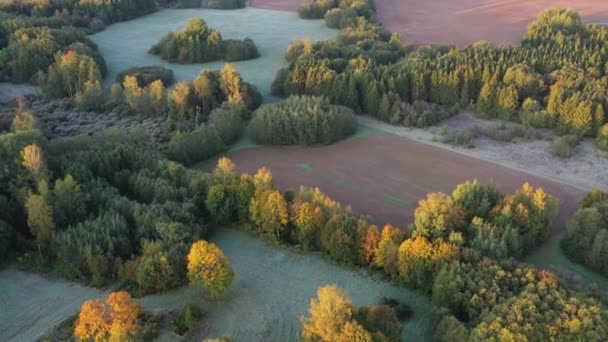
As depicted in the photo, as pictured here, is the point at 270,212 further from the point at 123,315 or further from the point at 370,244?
the point at 123,315

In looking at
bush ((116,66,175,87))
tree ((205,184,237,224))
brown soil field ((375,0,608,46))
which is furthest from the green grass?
brown soil field ((375,0,608,46))

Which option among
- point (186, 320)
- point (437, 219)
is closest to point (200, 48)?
point (437, 219)

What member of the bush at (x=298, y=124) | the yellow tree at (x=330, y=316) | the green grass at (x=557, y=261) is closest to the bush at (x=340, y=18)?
the bush at (x=298, y=124)

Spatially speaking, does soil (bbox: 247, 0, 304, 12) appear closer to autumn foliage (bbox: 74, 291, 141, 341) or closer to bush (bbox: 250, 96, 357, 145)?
bush (bbox: 250, 96, 357, 145)

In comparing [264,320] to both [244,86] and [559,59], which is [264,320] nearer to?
[244,86]

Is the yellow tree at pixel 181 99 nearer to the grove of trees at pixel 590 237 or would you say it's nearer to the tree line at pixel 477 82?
the tree line at pixel 477 82

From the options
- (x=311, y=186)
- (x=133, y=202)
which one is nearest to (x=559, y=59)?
(x=311, y=186)
